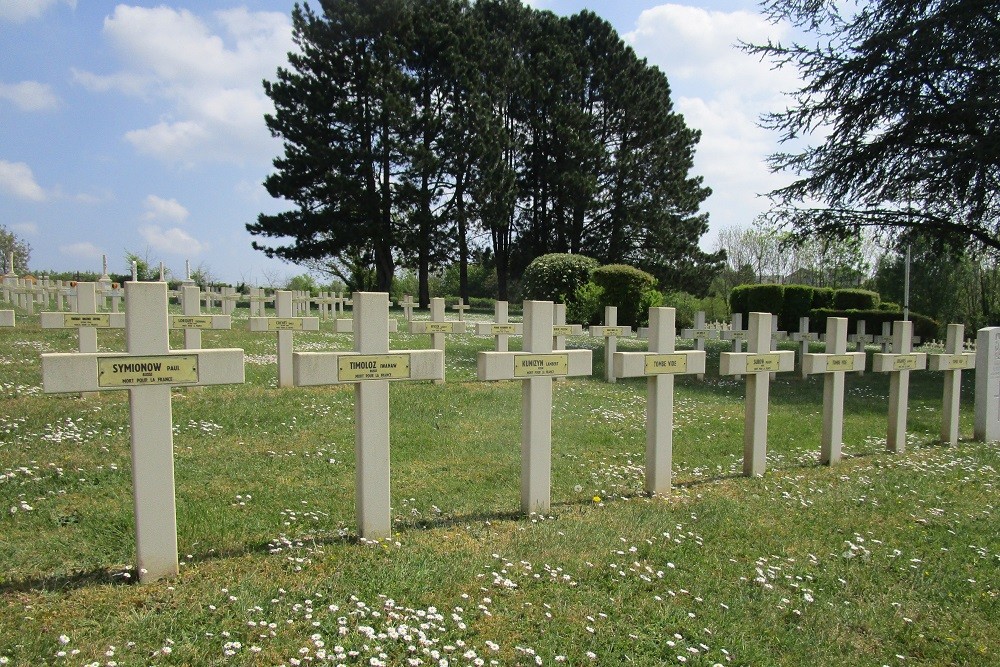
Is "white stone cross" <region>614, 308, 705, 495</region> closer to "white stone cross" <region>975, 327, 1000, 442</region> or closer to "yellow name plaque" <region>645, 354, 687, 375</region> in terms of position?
"yellow name plaque" <region>645, 354, 687, 375</region>

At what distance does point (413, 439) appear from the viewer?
7.00m

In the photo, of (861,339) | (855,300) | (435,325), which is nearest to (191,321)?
(435,325)

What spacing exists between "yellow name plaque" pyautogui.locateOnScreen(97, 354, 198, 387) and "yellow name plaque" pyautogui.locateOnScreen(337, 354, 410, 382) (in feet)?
2.72

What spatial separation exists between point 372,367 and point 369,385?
0.11 meters

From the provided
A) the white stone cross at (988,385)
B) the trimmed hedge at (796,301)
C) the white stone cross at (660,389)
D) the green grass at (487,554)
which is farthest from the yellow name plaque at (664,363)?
the trimmed hedge at (796,301)

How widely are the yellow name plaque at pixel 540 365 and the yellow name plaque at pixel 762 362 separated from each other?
219 cm

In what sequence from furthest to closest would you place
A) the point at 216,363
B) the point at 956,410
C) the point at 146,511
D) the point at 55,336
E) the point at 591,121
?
the point at 591,121 < the point at 55,336 < the point at 956,410 < the point at 216,363 < the point at 146,511

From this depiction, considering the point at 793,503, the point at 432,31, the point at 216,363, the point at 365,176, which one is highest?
the point at 432,31

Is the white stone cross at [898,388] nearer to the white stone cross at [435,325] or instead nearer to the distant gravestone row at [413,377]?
the distant gravestone row at [413,377]

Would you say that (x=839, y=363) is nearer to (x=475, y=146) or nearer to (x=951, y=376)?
(x=951, y=376)

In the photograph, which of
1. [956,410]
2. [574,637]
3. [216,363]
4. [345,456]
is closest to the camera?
[574,637]

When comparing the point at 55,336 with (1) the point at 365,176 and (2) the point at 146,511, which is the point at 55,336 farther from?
(1) the point at 365,176

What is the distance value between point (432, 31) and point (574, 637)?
35718mm

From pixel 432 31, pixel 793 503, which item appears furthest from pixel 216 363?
pixel 432 31
